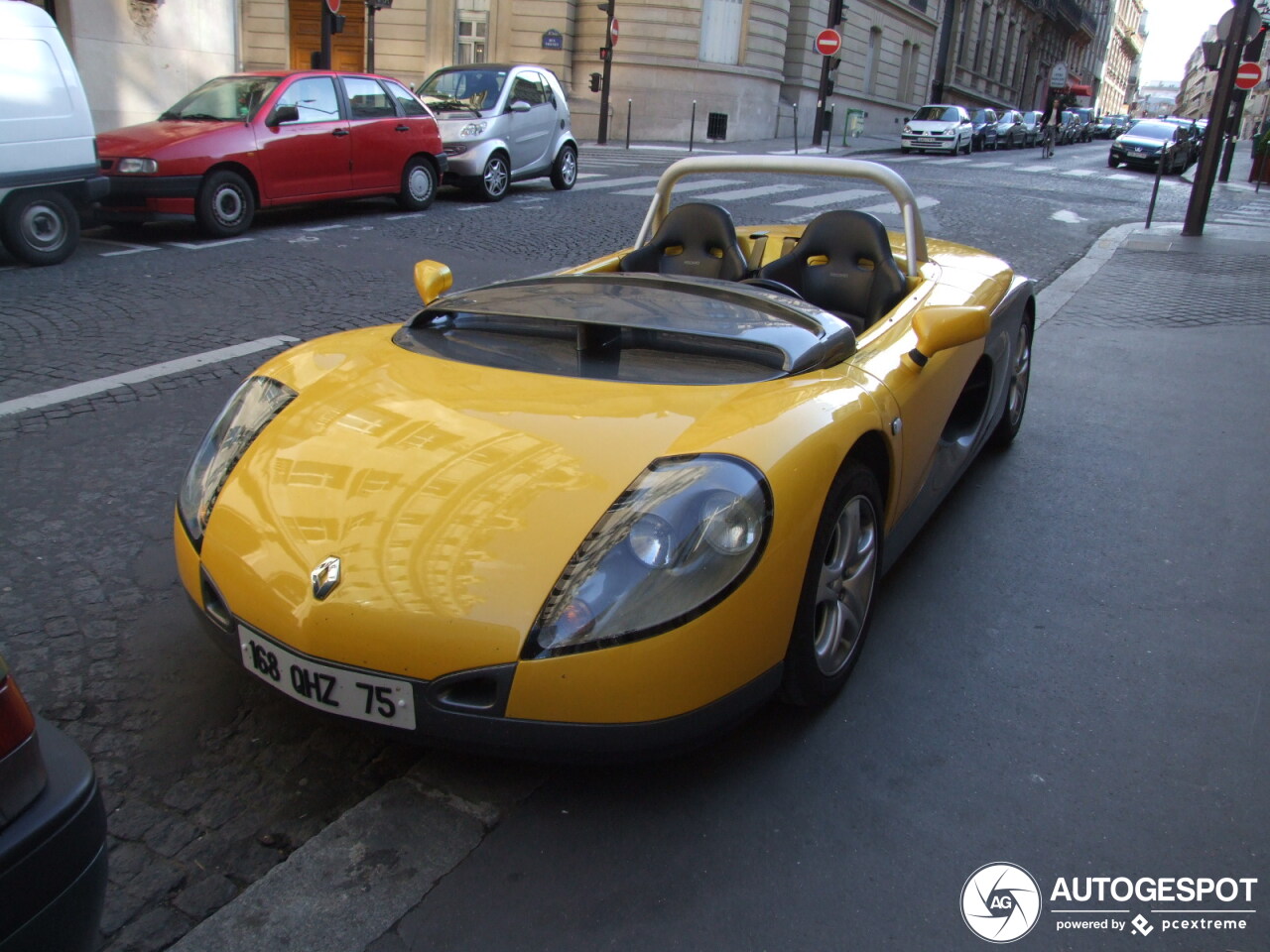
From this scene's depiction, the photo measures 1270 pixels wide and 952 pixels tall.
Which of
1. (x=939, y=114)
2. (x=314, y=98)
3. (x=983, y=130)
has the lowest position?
(x=314, y=98)

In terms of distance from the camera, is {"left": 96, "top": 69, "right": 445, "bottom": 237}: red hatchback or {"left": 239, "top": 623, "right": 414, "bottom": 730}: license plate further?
{"left": 96, "top": 69, "right": 445, "bottom": 237}: red hatchback

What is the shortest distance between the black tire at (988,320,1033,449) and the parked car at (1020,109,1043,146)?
128ft

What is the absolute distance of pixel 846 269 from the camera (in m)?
4.02

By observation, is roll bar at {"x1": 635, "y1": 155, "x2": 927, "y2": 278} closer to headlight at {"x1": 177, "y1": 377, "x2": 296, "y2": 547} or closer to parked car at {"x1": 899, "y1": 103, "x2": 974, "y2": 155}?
headlight at {"x1": 177, "y1": 377, "x2": 296, "y2": 547}

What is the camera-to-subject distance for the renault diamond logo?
213 centimetres

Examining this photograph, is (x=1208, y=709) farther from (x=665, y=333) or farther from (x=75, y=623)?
(x=75, y=623)

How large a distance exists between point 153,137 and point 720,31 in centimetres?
2470

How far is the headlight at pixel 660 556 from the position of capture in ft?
6.72

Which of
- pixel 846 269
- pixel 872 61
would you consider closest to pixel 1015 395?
pixel 846 269

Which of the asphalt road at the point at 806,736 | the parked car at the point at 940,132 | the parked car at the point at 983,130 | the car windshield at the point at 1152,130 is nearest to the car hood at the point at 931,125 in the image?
the parked car at the point at 940,132

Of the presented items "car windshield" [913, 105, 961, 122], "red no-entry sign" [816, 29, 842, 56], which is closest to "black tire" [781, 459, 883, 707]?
"red no-entry sign" [816, 29, 842, 56]

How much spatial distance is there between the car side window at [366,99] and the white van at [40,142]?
10.5 feet

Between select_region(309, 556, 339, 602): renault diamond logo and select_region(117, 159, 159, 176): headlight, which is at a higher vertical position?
select_region(117, 159, 159, 176): headlight

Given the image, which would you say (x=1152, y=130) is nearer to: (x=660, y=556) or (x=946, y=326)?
(x=946, y=326)
